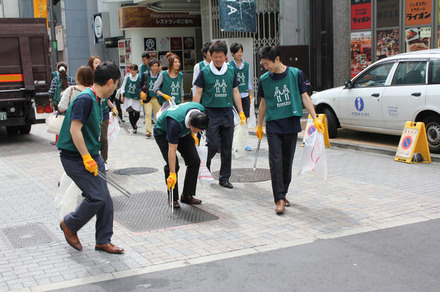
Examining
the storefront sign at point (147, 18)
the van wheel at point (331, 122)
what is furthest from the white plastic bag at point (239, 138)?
the storefront sign at point (147, 18)

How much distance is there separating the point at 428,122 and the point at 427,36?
494cm

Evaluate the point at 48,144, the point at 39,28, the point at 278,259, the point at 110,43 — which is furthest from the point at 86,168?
the point at 110,43

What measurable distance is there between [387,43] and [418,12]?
1133 mm

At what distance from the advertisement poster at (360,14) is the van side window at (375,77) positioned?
16.1 feet

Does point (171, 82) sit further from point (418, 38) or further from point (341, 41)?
point (341, 41)

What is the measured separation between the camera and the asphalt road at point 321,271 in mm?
4590

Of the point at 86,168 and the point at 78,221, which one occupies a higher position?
the point at 86,168

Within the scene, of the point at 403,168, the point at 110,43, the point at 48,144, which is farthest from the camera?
the point at 110,43

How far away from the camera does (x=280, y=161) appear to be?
22.3 ft

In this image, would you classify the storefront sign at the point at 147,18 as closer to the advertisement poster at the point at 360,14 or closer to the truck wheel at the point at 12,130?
the truck wheel at the point at 12,130

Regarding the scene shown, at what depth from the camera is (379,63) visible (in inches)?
425

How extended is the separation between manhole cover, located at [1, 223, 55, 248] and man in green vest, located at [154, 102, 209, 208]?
4.48 feet

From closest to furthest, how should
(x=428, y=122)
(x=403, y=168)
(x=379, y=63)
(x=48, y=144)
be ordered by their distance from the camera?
(x=403, y=168), (x=428, y=122), (x=379, y=63), (x=48, y=144)

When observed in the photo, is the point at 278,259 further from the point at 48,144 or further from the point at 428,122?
the point at 48,144
